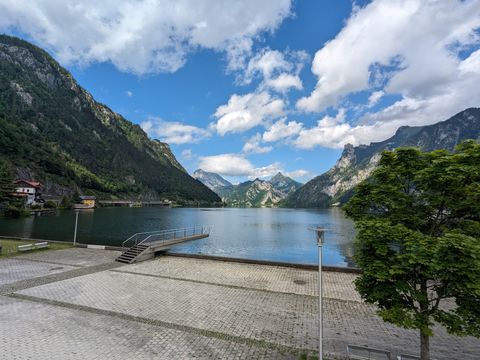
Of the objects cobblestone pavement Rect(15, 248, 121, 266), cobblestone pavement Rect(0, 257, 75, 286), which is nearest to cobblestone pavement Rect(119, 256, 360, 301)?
cobblestone pavement Rect(15, 248, 121, 266)

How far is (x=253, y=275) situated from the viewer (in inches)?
812

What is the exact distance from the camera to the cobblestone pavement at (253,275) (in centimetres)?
1733

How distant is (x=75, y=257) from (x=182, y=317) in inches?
687

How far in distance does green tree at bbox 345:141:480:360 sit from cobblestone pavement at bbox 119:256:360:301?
8.36 m

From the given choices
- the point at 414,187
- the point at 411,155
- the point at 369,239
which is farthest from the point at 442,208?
the point at 369,239

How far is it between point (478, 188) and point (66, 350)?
44.8 feet

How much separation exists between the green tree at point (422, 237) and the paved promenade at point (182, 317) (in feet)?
10.2

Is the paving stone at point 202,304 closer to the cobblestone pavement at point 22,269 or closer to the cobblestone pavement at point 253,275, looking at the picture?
the cobblestone pavement at point 253,275

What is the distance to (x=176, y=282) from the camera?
18188 millimetres

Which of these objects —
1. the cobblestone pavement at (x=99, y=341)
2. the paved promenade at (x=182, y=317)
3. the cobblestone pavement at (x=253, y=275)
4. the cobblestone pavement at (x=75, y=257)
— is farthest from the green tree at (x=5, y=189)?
the cobblestone pavement at (x=99, y=341)

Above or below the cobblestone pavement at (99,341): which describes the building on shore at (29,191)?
above

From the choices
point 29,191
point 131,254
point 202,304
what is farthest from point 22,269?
point 29,191

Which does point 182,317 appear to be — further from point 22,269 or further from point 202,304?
point 22,269

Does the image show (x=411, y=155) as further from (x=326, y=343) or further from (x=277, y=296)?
(x=277, y=296)
